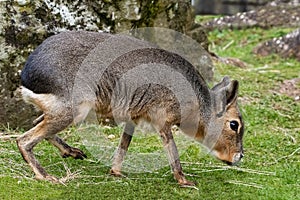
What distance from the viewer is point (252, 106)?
25.3 feet

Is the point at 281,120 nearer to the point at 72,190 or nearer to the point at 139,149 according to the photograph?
the point at 139,149

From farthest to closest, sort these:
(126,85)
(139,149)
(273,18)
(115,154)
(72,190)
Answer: (273,18)
(139,149)
(115,154)
(126,85)
(72,190)

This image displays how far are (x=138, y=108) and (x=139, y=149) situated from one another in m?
1.07

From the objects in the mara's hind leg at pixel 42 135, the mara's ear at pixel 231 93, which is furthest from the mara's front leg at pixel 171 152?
the mara's hind leg at pixel 42 135

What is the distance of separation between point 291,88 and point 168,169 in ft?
12.5

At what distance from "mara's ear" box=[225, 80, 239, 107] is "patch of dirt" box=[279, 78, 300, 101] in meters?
3.30

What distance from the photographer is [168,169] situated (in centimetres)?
554

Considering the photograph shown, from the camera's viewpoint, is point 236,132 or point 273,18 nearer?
point 236,132

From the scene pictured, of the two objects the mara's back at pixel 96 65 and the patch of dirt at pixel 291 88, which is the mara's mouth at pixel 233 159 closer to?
the mara's back at pixel 96 65

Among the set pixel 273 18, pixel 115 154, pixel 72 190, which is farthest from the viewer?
pixel 273 18

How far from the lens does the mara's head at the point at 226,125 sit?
207 inches

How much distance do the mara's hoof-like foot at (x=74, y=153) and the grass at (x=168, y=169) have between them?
45 millimetres

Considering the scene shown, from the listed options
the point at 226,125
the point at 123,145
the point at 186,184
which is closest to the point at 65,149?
the point at 123,145

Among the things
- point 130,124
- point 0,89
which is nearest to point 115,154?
point 130,124
